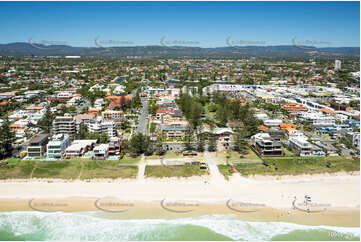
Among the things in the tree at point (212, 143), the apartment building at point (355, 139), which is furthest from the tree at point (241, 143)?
the apartment building at point (355, 139)

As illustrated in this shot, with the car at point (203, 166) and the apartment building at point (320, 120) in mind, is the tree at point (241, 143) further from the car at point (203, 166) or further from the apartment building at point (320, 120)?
the apartment building at point (320, 120)

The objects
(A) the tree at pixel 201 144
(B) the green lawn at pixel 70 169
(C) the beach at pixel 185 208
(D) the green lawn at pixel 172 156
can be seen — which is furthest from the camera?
(A) the tree at pixel 201 144

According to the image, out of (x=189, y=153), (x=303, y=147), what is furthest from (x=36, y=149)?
(x=303, y=147)

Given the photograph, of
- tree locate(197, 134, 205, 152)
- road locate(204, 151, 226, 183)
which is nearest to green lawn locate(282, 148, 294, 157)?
road locate(204, 151, 226, 183)

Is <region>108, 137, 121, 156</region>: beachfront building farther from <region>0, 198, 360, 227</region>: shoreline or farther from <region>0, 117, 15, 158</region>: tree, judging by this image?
<region>0, 117, 15, 158</region>: tree

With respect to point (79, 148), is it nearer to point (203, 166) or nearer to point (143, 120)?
point (203, 166)

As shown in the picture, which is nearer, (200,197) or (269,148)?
(200,197)

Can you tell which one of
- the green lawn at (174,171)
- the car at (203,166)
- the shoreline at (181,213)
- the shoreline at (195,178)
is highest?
the car at (203,166)
